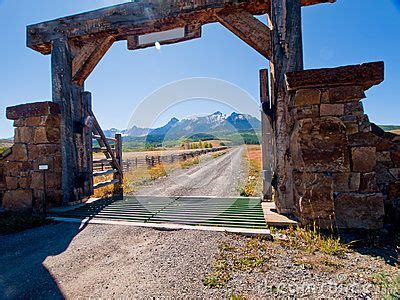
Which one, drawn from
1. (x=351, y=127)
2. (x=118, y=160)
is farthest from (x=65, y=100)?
(x=351, y=127)

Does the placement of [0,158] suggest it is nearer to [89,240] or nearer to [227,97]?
[89,240]

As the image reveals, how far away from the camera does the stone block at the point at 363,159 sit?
9.21 ft

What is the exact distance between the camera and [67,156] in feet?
15.0

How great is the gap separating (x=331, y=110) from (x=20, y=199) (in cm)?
552

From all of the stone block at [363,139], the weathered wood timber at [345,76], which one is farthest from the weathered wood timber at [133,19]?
the stone block at [363,139]

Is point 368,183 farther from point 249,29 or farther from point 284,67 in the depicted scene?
point 249,29

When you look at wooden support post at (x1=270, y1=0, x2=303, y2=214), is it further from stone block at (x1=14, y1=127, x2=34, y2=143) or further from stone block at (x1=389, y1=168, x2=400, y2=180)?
stone block at (x1=14, y1=127, x2=34, y2=143)

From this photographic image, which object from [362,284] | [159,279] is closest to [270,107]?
[362,284]

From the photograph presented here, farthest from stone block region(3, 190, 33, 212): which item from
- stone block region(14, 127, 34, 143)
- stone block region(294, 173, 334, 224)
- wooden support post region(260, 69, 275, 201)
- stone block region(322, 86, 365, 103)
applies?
stone block region(322, 86, 365, 103)

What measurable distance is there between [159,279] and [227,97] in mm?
4770

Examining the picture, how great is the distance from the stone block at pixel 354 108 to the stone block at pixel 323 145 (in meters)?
0.18

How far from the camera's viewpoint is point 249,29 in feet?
12.5

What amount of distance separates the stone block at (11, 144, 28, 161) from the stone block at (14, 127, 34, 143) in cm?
A: 12

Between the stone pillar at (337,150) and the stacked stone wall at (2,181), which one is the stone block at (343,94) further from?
the stacked stone wall at (2,181)
